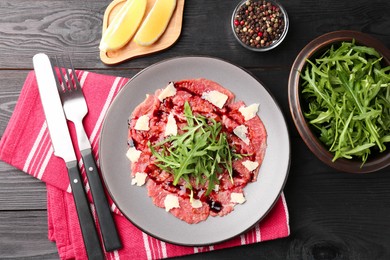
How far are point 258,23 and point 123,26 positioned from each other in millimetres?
660

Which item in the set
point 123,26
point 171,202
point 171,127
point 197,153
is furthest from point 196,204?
point 123,26

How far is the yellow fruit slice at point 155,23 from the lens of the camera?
2305mm

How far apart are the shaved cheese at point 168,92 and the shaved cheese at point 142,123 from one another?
0.39 feet

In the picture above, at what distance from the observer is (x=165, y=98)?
2.29 meters

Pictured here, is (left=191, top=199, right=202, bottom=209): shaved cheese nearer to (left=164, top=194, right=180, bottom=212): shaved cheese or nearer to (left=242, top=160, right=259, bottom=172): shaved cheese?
(left=164, top=194, right=180, bottom=212): shaved cheese

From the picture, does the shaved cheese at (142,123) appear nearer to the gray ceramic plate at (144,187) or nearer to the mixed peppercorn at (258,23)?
the gray ceramic plate at (144,187)

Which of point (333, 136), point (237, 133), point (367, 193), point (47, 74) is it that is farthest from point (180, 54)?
point (367, 193)

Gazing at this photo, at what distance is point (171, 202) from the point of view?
88.0 inches

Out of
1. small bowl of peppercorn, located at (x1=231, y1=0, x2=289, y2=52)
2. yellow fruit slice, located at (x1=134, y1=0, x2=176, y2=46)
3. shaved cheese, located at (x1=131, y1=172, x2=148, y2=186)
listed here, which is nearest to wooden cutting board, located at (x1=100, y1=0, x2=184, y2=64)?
yellow fruit slice, located at (x1=134, y1=0, x2=176, y2=46)

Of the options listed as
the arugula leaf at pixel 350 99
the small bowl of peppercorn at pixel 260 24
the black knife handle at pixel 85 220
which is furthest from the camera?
the small bowl of peppercorn at pixel 260 24

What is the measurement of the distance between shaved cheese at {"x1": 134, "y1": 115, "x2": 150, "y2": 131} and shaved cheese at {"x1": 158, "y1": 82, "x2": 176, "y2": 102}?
0.39ft

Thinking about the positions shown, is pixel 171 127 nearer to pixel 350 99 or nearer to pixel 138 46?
pixel 138 46

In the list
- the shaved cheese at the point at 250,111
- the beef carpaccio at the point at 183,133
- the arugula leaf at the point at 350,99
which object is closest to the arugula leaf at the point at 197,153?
the beef carpaccio at the point at 183,133

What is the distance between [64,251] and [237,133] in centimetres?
99
